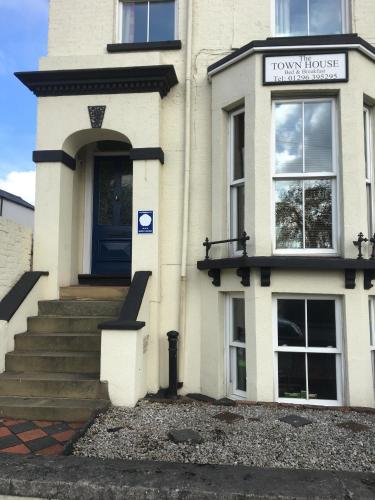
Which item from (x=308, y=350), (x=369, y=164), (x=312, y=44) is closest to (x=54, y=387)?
(x=308, y=350)

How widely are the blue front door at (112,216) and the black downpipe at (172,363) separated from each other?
6.06 feet

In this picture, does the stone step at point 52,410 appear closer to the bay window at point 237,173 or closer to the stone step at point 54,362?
the stone step at point 54,362

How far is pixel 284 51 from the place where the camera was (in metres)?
5.38

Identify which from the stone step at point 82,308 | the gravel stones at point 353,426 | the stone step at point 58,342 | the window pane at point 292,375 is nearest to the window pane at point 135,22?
the stone step at point 82,308

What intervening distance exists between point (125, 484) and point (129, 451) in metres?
1.13

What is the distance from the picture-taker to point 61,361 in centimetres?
502

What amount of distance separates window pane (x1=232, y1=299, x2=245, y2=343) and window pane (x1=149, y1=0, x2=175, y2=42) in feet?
14.0

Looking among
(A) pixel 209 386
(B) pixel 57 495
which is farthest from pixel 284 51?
(B) pixel 57 495

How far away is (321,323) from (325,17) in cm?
459

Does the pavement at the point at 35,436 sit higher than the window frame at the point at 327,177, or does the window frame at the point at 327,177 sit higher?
the window frame at the point at 327,177

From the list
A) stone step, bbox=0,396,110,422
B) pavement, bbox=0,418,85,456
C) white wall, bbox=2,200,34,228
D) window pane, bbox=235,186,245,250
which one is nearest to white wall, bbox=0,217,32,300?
stone step, bbox=0,396,110,422

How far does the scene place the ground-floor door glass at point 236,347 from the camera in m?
5.45

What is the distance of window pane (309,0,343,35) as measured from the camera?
623 centimetres

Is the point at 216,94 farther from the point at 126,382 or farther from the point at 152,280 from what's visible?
the point at 126,382
